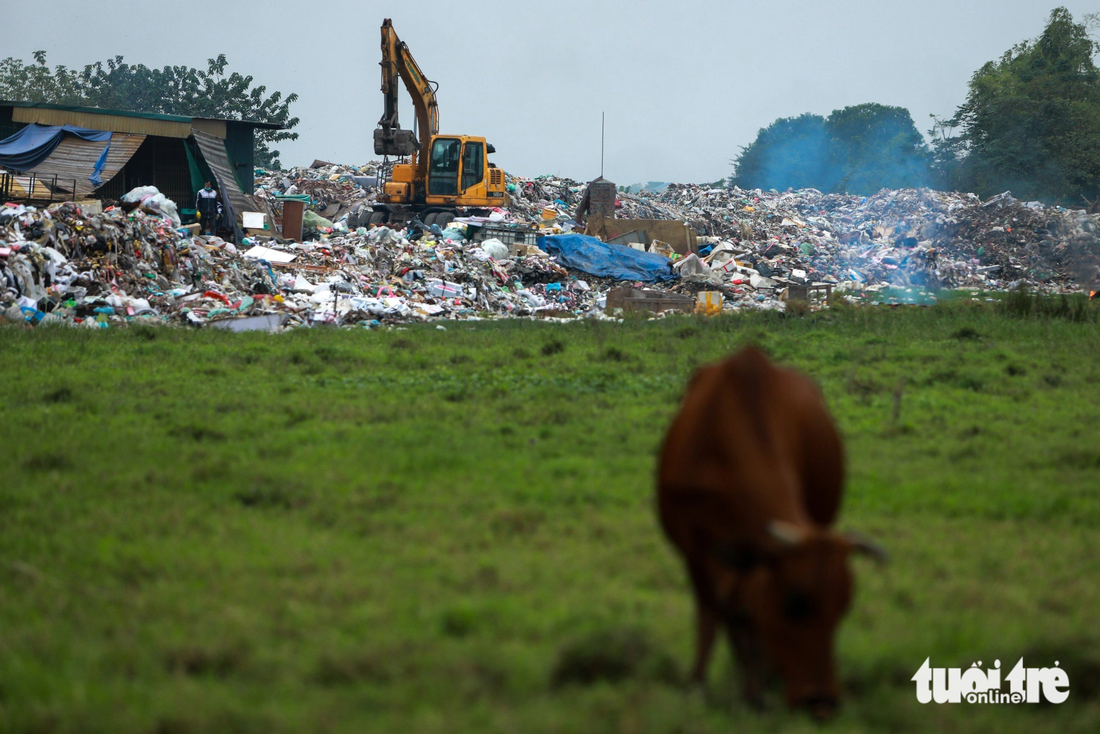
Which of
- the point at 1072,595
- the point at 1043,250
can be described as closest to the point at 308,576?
the point at 1072,595

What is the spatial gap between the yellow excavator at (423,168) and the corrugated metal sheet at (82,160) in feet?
24.3

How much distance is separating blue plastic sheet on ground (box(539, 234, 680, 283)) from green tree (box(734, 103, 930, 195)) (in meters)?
40.7

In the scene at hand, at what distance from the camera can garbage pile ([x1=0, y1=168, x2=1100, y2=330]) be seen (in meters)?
16.4

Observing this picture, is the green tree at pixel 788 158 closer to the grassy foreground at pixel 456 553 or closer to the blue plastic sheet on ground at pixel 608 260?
the blue plastic sheet on ground at pixel 608 260

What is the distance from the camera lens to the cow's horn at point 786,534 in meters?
2.43

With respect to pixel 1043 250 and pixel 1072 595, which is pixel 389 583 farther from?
pixel 1043 250

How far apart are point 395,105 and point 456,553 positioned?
88.9 ft

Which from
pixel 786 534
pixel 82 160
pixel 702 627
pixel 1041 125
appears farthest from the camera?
pixel 1041 125

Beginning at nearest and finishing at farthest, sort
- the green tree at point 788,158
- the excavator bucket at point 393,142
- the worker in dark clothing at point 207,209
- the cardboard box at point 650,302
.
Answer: the cardboard box at point 650,302 < the worker in dark clothing at point 207,209 < the excavator bucket at point 393,142 < the green tree at point 788,158

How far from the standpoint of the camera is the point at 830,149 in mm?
73562

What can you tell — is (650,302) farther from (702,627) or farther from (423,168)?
(702,627)

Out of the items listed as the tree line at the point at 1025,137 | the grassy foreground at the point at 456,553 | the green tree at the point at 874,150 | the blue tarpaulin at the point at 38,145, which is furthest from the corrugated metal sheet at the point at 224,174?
the green tree at the point at 874,150

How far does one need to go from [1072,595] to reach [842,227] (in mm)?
35931

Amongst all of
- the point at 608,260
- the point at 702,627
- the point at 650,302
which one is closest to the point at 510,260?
the point at 608,260
